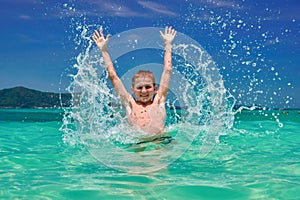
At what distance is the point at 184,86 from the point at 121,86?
1.49m

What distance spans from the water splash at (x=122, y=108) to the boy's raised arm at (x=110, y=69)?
11 cm

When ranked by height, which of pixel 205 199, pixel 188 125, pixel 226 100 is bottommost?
pixel 205 199

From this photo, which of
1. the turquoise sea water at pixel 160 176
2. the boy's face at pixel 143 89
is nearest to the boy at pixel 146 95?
the boy's face at pixel 143 89

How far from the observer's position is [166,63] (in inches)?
275

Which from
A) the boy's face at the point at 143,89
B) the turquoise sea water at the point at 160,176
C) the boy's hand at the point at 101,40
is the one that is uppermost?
the boy's hand at the point at 101,40

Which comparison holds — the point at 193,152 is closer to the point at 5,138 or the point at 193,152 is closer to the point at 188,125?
the point at 188,125

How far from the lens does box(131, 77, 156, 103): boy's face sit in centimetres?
709

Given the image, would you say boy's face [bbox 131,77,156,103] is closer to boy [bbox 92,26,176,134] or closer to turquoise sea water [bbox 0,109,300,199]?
boy [bbox 92,26,176,134]

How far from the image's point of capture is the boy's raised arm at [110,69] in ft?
22.7

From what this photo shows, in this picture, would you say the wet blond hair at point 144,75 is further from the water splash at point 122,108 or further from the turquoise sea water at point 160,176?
the turquoise sea water at point 160,176

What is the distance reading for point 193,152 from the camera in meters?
7.78

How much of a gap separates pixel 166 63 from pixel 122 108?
1212 mm

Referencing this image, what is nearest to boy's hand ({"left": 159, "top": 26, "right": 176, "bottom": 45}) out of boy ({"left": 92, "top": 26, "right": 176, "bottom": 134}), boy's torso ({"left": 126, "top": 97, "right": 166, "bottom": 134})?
boy ({"left": 92, "top": 26, "right": 176, "bottom": 134})

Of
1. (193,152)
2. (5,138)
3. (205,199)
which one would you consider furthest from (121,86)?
(5,138)
